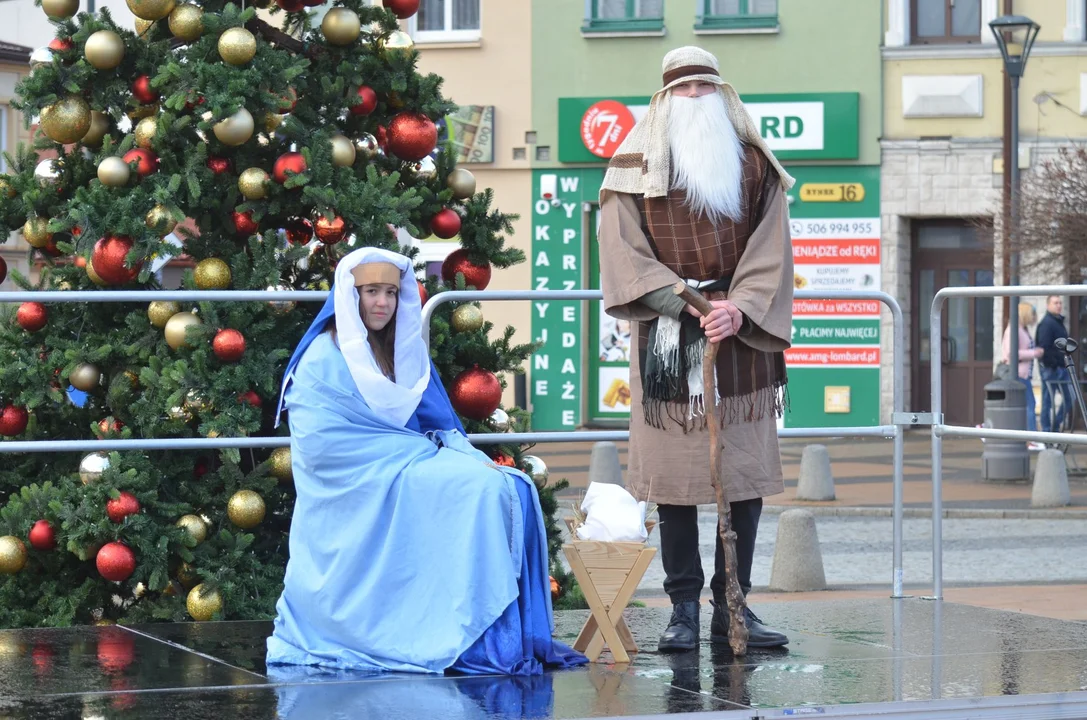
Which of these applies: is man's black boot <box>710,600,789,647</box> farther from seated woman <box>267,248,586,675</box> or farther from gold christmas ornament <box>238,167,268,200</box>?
gold christmas ornament <box>238,167,268,200</box>

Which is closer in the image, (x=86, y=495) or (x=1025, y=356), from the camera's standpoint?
(x=86, y=495)

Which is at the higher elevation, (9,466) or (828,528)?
(9,466)

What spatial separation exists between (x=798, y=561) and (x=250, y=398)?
4.31m

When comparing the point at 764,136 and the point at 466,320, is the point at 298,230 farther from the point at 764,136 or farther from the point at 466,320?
the point at 764,136

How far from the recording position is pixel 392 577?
5320 millimetres

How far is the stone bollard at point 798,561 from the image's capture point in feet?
32.6

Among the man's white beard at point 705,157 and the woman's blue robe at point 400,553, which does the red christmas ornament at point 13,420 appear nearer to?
the woman's blue robe at point 400,553

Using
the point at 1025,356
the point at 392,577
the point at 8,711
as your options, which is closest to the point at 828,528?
the point at 1025,356

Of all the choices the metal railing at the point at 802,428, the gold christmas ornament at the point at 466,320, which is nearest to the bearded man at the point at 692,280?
the metal railing at the point at 802,428

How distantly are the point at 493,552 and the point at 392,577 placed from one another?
13.2 inches

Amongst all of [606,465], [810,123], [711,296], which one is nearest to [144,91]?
[711,296]

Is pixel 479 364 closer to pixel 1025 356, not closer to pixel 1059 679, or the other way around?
pixel 1059 679

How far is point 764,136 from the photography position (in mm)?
22781

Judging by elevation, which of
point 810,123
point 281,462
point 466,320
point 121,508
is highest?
point 810,123
